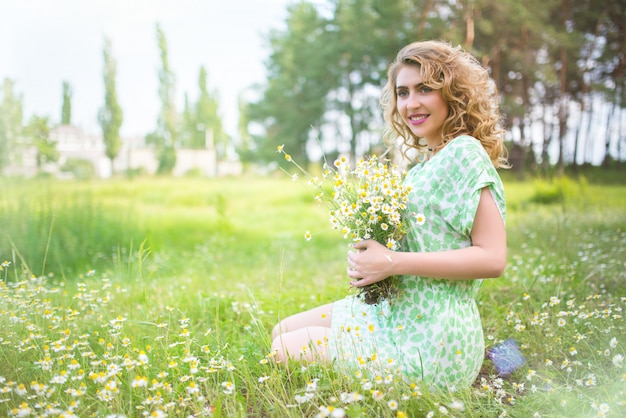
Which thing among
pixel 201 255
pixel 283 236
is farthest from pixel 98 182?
pixel 201 255

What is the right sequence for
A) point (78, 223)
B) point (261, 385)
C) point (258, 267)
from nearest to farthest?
point (261, 385) < point (258, 267) < point (78, 223)

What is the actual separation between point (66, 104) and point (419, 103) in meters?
7.02

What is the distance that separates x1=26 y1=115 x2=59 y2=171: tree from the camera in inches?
262

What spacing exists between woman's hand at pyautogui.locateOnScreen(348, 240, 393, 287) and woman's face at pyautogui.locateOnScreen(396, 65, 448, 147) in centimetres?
59

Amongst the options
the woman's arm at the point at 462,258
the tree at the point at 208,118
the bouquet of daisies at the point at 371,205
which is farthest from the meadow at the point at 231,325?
the tree at the point at 208,118

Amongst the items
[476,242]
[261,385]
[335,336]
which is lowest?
[261,385]

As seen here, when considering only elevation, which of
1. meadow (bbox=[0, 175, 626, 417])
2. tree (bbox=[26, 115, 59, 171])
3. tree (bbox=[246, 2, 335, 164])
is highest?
tree (bbox=[246, 2, 335, 164])

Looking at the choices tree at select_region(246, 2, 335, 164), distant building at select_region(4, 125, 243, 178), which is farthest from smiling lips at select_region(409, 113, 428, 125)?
tree at select_region(246, 2, 335, 164)

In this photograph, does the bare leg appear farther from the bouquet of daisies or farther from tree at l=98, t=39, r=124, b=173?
tree at l=98, t=39, r=124, b=173

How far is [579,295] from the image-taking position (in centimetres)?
306

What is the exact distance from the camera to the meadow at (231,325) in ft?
5.83

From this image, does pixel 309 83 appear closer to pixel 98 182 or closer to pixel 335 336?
pixel 98 182

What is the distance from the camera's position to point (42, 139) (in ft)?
23.6

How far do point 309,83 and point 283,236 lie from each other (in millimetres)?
11843
